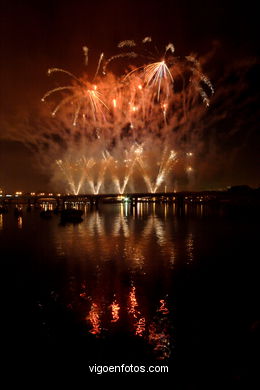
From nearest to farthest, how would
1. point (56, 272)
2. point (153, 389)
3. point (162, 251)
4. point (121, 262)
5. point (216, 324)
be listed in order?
point (153, 389), point (216, 324), point (56, 272), point (121, 262), point (162, 251)

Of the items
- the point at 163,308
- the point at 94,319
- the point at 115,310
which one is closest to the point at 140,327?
the point at 115,310

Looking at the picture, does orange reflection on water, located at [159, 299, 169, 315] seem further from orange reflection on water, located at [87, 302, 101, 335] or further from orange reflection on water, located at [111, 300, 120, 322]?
orange reflection on water, located at [87, 302, 101, 335]

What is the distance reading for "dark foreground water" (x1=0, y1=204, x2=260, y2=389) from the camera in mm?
10961

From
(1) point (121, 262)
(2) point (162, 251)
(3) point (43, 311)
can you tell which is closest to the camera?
(3) point (43, 311)

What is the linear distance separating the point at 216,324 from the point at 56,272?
1363 centimetres

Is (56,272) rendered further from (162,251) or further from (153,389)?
(153,389)

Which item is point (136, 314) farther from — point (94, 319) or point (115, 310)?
point (94, 319)

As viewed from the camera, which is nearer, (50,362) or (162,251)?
(50,362)

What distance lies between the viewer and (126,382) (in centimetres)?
1012

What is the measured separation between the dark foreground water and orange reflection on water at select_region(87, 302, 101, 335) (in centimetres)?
5

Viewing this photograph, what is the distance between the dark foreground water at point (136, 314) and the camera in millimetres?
10961

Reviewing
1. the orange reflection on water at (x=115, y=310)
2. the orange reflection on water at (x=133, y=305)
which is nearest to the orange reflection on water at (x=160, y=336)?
the orange reflection on water at (x=133, y=305)

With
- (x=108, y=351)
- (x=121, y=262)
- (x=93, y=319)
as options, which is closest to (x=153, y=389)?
(x=108, y=351)

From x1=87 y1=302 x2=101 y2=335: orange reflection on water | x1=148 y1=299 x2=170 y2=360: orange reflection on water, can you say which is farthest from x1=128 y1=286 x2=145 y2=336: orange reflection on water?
x1=87 y1=302 x2=101 y2=335: orange reflection on water
